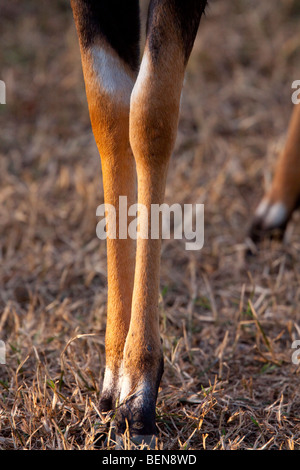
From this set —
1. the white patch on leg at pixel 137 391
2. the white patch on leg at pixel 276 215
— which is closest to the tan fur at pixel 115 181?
the white patch on leg at pixel 137 391

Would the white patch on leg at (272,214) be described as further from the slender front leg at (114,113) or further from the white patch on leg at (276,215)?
the slender front leg at (114,113)

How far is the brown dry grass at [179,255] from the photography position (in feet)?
7.27

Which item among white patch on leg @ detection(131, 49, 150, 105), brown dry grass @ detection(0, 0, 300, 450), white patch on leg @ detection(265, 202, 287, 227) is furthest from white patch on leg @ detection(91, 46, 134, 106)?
white patch on leg @ detection(265, 202, 287, 227)

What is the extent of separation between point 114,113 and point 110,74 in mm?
124

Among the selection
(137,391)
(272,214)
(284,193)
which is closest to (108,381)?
(137,391)

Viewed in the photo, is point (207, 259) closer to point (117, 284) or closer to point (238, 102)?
point (117, 284)

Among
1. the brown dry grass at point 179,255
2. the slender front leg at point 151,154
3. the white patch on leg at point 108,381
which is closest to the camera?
the slender front leg at point 151,154

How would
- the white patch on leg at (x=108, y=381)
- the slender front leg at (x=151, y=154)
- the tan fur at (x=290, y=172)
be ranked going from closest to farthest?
the slender front leg at (x=151, y=154), the white patch on leg at (x=108, y=381), the tan fur at (x=290, y=172)

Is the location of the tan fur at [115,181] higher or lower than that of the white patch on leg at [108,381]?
higher

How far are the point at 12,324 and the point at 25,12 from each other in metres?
4.23

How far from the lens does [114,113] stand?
215 cm

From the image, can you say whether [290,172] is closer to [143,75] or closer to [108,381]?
[143,75]

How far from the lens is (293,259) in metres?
3.53
